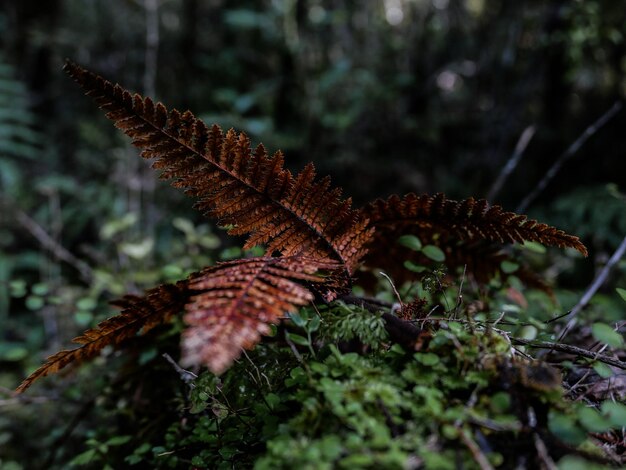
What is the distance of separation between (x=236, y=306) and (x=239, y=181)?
17.0 inches

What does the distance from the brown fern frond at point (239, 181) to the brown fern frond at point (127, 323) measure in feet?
0.78

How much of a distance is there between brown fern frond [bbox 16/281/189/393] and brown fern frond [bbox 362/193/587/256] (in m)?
0.61

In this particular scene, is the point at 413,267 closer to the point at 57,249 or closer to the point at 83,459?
the point at 83,459

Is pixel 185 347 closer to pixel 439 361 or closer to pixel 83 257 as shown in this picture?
pixel 439 361

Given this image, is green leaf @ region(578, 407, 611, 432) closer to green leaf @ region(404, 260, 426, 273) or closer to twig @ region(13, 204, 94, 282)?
green leaf @ region(404, 260, 426, 273)

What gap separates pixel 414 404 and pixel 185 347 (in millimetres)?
502

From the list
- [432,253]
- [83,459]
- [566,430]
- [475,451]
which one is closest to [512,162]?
[432,253]

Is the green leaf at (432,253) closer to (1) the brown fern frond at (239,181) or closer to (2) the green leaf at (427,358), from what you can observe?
(1) the brown fern frond at (239,181)

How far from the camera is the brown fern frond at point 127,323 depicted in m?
1.01

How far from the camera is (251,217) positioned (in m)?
1.18

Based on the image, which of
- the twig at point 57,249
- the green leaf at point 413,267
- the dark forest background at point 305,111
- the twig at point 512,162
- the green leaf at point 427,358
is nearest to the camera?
the green leaf at point 427,358

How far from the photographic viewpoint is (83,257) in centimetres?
569

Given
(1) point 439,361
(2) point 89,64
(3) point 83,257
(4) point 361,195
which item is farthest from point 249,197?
(2) point 89,64

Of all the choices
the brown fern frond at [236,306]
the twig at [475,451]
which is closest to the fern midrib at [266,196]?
the brown fern frond at [236,306]
